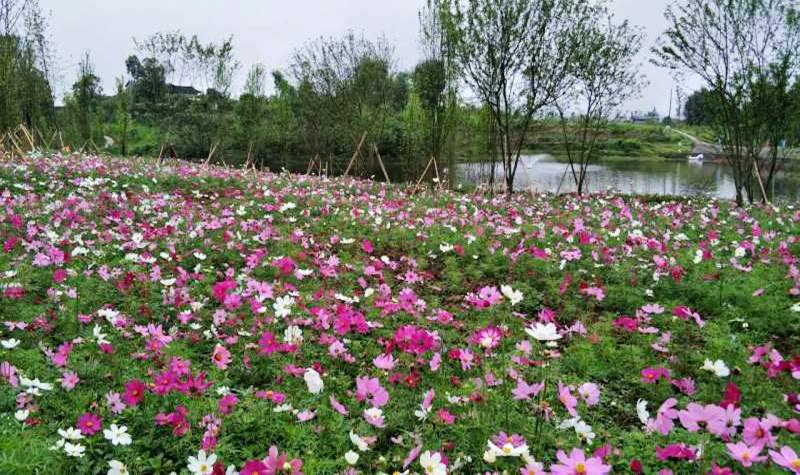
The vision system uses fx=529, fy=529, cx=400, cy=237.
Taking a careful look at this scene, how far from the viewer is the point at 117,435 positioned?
7.50 ft

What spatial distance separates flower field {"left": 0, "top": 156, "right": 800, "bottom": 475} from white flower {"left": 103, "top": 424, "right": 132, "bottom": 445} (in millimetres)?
10

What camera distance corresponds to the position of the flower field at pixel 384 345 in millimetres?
2281

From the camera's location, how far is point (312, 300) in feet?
14.0

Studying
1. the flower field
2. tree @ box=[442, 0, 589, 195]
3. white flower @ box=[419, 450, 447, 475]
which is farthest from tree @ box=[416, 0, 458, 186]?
white flower @ box=[419, 450, 447, 475]

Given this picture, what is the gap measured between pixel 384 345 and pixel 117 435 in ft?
5.84

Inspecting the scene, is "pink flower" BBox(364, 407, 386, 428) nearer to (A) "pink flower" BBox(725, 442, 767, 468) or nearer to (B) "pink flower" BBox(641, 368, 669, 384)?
(A) "pink flower" BBox(725, 442, 767, 468)

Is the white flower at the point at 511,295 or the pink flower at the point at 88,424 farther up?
the white flower at the point at 511,295

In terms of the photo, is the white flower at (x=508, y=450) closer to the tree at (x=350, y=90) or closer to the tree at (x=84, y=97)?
the tree at (x=350, y=90)

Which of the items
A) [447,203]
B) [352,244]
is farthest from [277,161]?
[352,244]

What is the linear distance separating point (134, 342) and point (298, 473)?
6.53 feet

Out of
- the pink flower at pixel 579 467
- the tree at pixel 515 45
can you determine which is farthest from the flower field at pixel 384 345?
the tree at pixel 515 45

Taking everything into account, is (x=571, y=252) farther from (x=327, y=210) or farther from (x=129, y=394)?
(x=129, y=394)

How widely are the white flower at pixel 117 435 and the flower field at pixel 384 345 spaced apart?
0.01 meters

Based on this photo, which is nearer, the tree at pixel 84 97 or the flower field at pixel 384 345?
the flower field at pixel 384 345
